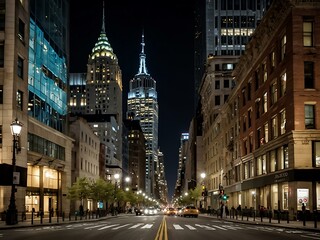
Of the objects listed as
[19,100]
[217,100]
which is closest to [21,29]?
[19,100]

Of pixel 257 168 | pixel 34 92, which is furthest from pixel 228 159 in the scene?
pixel 34 92

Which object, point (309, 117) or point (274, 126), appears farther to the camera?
point (274, 126)

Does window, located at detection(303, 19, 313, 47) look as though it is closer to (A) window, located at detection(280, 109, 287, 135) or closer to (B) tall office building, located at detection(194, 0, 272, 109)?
(A) window, located at detection(280, 109, 287, 135)

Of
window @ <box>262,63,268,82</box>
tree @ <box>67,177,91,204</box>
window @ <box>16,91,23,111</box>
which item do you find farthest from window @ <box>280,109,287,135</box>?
tree @ <box>67,177,91,204</box>

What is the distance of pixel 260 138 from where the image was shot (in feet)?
221

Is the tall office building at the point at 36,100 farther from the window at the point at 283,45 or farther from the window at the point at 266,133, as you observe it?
the window at the point at 283,45

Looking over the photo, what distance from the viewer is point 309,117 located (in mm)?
51031

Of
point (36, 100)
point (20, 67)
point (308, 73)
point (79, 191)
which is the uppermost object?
point (20, 67)

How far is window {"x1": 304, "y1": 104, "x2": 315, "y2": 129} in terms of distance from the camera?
50.8m

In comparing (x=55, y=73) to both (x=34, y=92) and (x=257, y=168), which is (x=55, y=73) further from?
(x=257, y=168)

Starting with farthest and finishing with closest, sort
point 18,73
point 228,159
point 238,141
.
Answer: point 228,159, point 238,141, point 18,73

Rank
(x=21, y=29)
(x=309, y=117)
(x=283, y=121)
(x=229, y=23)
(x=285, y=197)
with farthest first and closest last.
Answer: (x=229, y=23)
(x=21, y=29)
(x=283, y=121)
(x=285, y=197)
(x=309, y=117)

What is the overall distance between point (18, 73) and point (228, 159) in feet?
160

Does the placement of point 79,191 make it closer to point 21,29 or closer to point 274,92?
point 21,29
